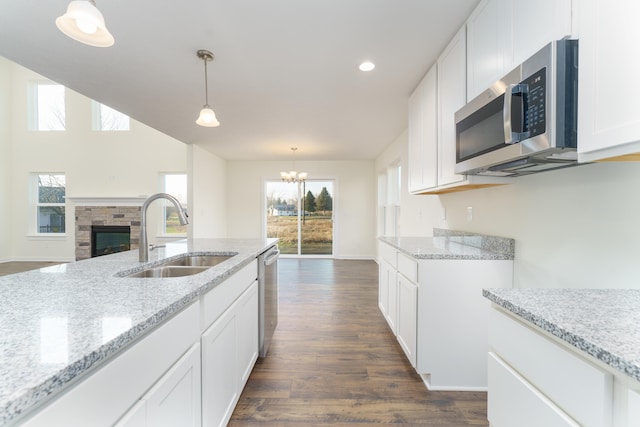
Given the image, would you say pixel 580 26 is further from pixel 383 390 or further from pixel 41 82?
pixel 41 82

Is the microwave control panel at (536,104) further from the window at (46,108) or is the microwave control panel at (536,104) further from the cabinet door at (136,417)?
the window at (46,108)

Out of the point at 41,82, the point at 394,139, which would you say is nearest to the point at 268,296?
the point at 394,139

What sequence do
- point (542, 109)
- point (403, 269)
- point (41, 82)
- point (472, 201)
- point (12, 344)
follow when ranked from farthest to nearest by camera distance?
point (41, 82), point (472, 201), point (403, 269), point (542, 109), point (12, 344)

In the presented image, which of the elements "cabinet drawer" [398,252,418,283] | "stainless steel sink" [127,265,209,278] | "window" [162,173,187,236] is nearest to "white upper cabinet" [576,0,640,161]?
"cabinet drawer" [398,252,418,283]

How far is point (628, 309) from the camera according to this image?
33.6 inches

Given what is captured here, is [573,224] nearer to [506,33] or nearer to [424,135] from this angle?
[506,33]

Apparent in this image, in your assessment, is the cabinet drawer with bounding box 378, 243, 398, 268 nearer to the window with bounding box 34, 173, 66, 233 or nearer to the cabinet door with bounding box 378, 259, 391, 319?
the cabinet door with bounding box 378, 259, 391, 319

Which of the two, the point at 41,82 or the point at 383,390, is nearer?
the point at 383,390

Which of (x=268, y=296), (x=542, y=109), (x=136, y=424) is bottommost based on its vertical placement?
(x=268, y=296)

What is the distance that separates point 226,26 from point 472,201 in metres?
2.35

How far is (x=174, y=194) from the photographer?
6539 millimetres

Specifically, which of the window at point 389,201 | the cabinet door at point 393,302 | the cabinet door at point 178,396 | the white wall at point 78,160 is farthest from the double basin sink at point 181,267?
the white wall at point 78,160

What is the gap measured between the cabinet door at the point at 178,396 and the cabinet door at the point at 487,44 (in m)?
2.01

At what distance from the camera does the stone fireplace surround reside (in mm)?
6266
